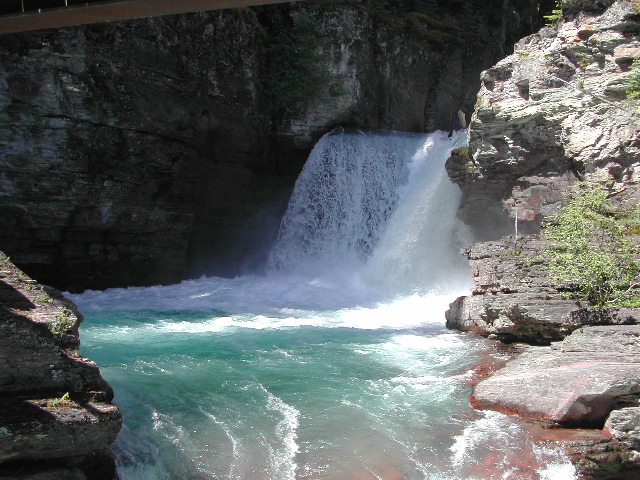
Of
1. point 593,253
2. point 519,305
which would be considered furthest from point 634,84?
point 519,305

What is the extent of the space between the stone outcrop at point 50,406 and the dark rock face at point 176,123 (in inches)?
427

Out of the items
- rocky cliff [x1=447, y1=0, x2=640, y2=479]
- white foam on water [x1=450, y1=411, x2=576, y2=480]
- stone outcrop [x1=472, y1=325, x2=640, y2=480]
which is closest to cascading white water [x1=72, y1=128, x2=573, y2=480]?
white foam on water [x1=450, y1=411, x2=576, y2=480]

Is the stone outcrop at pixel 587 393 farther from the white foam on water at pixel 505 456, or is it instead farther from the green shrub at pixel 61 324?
the green shrub at pixel 61 324

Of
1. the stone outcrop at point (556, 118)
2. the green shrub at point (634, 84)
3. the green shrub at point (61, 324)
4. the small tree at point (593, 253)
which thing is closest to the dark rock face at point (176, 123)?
the stone outcrop at point (556, 118)

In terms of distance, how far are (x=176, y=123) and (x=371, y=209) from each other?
23.8 feet

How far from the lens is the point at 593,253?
34.5ft

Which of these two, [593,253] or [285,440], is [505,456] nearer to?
[285,440]

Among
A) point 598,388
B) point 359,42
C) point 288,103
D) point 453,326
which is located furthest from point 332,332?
point 359,42

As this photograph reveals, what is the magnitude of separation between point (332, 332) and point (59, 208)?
9.15 metres

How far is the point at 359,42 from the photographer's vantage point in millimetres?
20547

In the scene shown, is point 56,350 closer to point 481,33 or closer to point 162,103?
point 162,103

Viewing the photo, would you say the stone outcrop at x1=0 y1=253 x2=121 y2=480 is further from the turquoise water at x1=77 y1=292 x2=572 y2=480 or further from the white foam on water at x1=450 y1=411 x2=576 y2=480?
the white foam on water at x1=450 y1=411 x2=576 y2=480

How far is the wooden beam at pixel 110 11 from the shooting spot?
22.4ft

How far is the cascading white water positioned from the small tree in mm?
2224
